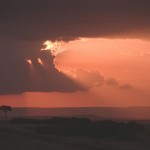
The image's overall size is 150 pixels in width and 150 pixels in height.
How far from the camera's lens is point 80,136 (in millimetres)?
84562

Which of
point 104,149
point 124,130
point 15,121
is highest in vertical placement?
point 15,121

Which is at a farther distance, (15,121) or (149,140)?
(15,121)

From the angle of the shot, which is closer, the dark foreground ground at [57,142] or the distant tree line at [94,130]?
the dark foreground ground at [57,142]

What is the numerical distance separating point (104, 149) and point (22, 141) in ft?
31.1

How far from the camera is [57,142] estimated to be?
75.3 metres

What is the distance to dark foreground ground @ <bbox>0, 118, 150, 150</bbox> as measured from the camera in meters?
70.1

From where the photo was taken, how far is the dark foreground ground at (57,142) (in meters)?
70.1

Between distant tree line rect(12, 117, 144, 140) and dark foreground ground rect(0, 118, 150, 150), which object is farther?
distant tree line rect(12, 117, 144, 140)

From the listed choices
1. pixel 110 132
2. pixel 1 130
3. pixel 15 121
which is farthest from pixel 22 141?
pixel 15 121

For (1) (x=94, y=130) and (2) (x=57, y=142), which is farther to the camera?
(1) (x=94, y=130)

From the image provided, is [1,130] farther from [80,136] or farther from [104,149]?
[104,149]

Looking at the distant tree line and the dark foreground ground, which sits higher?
the distant tree line

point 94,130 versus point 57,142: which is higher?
point 94,130

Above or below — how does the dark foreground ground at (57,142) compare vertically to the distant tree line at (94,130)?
below
